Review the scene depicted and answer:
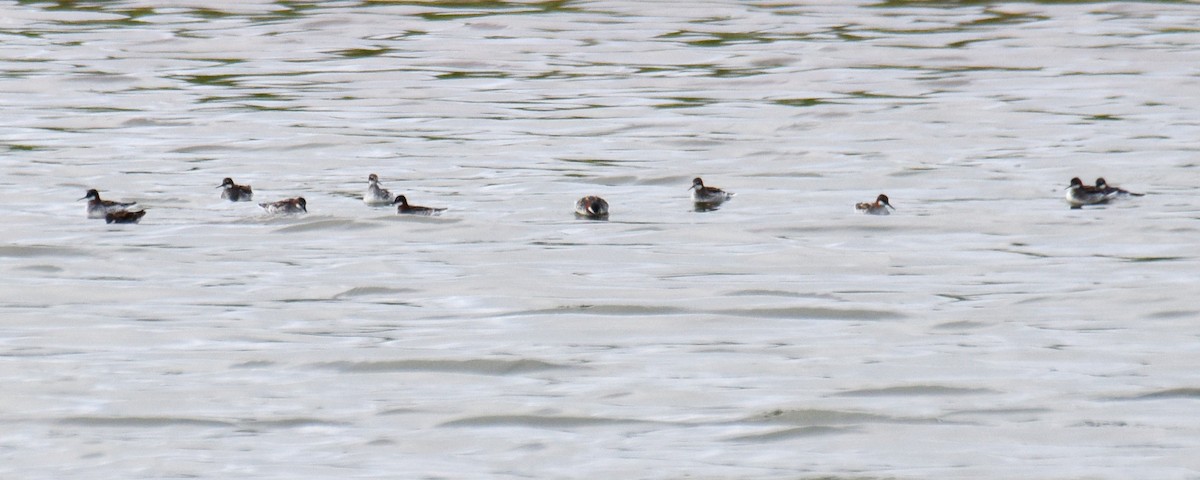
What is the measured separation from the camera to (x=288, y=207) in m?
18.6

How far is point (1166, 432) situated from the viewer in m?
11.1

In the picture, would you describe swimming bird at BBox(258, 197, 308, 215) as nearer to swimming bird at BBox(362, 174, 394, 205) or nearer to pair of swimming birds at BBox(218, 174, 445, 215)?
pair of swimming birds at BBox(218, 174, 445, 215)

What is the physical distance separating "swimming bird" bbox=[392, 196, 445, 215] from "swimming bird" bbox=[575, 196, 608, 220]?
3.90 ft

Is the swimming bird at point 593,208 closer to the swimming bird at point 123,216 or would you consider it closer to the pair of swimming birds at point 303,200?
the pair of swimming birds at point 303,200

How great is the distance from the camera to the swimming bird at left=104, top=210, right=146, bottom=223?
60.0ft

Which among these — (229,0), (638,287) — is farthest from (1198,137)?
(229,0)

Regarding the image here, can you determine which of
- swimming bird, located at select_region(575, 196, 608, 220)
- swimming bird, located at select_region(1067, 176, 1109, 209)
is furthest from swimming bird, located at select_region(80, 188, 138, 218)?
swimming bird, located at select_region(1067, 176, 1109, 209)

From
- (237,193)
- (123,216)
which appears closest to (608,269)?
(123,216)

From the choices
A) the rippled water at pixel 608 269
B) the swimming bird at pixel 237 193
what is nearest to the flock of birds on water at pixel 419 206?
the swimming bird at pixel 237 193

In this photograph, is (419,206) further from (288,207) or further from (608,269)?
(608,269)

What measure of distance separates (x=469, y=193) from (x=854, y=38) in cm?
1591

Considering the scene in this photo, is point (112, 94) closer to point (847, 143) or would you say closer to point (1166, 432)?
point (847, 143)

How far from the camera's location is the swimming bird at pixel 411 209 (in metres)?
18.6

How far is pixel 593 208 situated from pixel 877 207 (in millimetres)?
2354
